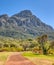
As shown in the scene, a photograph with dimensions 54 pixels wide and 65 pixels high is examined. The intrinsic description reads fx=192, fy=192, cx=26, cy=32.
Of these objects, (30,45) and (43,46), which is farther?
(30,45)

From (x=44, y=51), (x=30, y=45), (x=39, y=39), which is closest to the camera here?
(x=44, y=51)

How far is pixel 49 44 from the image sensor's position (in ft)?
203

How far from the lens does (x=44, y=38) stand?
63.7 metres

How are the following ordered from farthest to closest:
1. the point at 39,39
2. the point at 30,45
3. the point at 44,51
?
the point at 30,45
the point at 39,39
the point at 44,51

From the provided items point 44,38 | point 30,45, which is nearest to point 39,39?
point 44,38

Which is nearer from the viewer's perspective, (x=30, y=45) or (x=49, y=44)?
(x=49, y=44)

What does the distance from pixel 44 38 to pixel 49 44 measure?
9.57ft

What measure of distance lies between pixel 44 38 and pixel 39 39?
8.13 ft

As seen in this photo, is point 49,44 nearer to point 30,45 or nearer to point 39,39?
point 39,39

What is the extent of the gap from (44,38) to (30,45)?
5667cm

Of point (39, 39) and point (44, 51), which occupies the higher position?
point (39, 39)

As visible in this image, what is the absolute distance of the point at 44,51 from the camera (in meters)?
61.2

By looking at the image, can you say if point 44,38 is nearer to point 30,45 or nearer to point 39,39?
point 39,39

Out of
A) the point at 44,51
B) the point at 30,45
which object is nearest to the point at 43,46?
the point at 44,51
